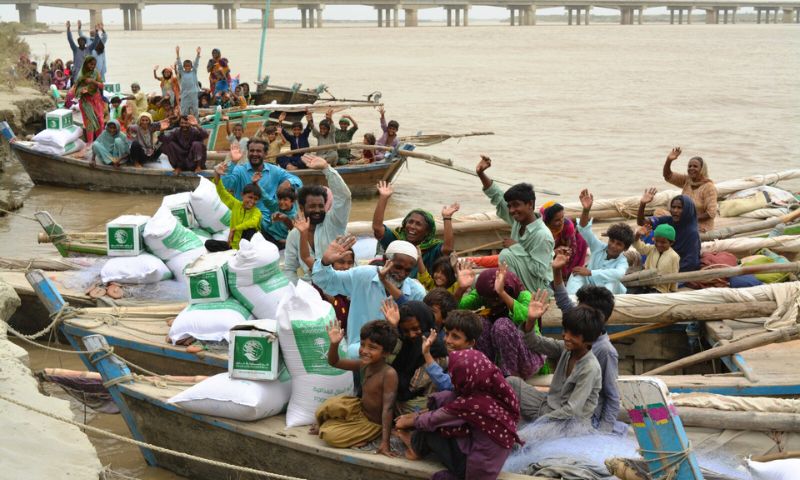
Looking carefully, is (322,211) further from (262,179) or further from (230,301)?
(262,179)

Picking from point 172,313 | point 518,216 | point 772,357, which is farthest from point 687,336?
point 172,313

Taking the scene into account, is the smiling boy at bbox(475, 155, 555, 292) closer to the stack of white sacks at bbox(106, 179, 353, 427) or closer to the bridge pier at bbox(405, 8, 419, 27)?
the stack of white sacks at bbox(106, 179, 353, 427)

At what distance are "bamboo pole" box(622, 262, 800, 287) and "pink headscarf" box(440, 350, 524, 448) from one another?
2505 mm

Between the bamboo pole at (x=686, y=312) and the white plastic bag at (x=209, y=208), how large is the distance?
3212 mm

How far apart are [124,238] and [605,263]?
3.41 m

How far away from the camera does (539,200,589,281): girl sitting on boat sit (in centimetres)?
610

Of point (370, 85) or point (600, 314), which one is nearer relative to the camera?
point (600, 314)

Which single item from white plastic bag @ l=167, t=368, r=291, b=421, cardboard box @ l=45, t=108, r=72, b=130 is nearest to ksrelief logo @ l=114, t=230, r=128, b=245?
white plastic bag @ l=167, t=368, r=291, b=421

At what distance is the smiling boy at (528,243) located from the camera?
5465mm

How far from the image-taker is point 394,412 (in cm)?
475

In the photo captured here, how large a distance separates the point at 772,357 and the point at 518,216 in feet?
5.27

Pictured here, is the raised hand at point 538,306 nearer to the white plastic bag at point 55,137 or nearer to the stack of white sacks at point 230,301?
the stack of white sacks at point 230,301

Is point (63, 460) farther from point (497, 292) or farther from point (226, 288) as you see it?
point (497, 292)

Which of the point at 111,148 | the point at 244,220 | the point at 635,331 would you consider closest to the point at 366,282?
the point at 635,331
